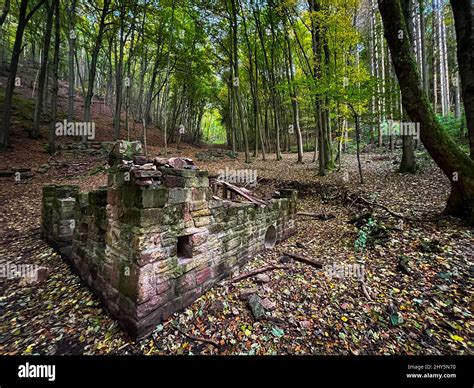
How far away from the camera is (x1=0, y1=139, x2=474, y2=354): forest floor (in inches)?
94.5

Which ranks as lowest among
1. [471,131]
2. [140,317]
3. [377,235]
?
[140,317]

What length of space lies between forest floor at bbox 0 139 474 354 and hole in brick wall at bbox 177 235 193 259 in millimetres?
728

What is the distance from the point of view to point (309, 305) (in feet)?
10.2

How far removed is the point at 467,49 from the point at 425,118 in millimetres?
1581

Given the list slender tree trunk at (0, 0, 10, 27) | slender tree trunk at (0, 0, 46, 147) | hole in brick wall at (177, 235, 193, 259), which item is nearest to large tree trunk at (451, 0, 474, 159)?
hole in brick wall at (177, 235, 193, 259)

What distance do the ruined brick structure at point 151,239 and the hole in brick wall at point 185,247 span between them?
0.01 meters

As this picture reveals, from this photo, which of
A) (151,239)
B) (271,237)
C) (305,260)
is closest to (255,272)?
(305,260)

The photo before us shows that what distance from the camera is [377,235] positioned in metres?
4.68

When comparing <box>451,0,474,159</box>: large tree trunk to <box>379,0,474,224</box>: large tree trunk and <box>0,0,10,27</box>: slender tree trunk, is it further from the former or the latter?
<box>0,0,10,27</box>: slender tree trunk

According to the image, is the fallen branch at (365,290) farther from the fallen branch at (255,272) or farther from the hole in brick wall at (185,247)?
the hole in brick wall at (185,247)
